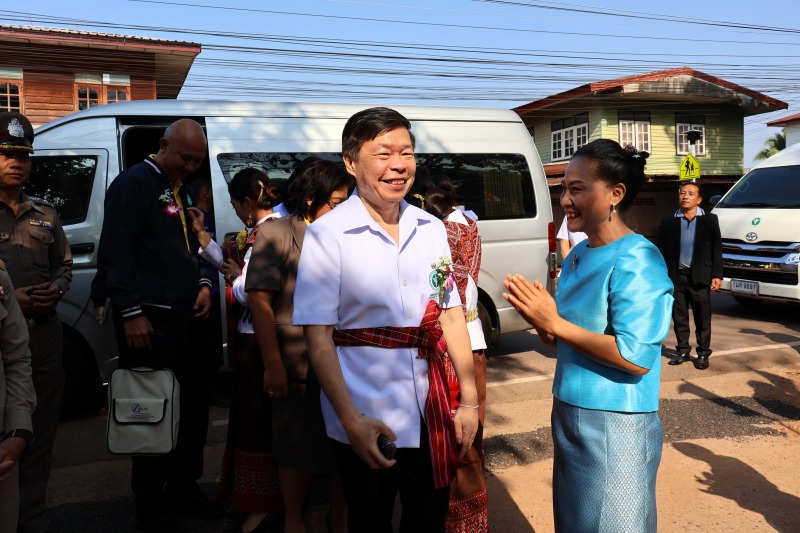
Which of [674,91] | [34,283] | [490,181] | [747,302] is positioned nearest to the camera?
[34,283]

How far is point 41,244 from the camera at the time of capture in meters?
3.29

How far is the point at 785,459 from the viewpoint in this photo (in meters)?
4.14

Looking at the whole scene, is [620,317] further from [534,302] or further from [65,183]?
[65,183]

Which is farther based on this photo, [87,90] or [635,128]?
[635,128]

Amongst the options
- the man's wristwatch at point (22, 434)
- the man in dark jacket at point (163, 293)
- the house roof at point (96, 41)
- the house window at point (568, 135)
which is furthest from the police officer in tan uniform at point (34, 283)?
the house window at point (568, 135)

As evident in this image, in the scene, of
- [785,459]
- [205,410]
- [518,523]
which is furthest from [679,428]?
[205,410]

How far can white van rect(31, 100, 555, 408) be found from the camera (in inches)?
199

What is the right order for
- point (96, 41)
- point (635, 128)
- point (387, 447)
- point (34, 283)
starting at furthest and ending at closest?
point (635, 128)
point (96, 41)
point (34, 283)
point (387, 447)

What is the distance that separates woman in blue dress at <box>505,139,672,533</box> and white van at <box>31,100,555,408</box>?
388 centimetres

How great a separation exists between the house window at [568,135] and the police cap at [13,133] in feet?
70.5

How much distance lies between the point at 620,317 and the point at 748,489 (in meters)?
2.51

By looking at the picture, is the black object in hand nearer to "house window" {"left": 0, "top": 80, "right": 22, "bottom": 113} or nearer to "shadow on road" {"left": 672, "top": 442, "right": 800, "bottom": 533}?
"shadow on road" {"left": 672, "top": 442, "right": 800, "bottom": 533}

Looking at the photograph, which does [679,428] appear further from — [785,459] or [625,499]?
[625,499]

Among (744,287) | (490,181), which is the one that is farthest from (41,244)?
(744,287)
